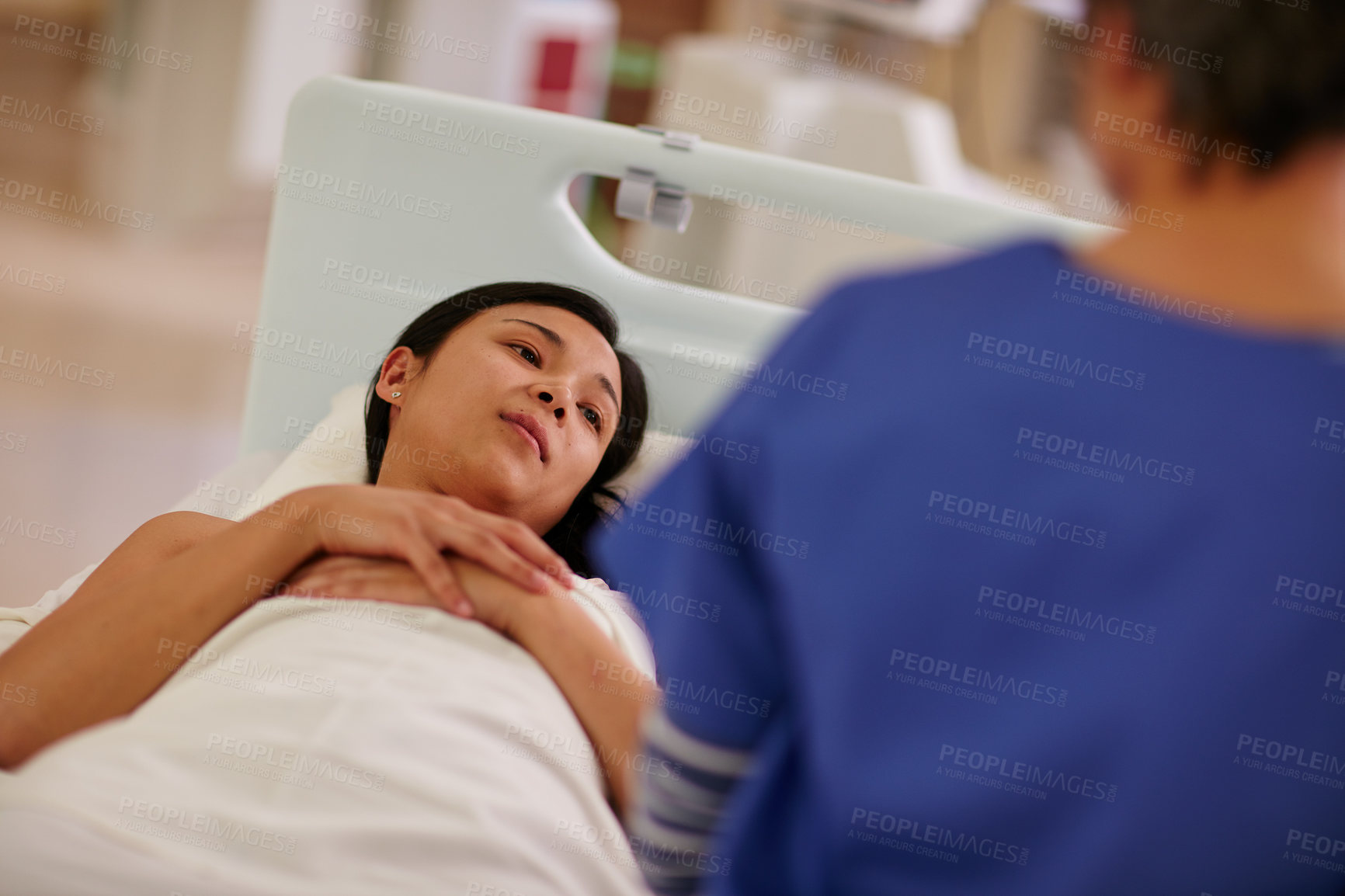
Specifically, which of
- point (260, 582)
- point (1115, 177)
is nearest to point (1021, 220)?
point (1115, 177)

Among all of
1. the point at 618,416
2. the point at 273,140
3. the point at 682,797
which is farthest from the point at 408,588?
the point at 273,140

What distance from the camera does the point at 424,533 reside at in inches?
45.7

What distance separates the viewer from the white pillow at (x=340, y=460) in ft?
4.53

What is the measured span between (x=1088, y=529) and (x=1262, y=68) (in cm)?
25

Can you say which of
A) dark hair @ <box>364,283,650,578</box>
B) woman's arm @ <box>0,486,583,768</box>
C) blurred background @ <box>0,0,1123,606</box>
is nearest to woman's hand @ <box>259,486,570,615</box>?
woman's arm @ <box>0,486,583,768</box>

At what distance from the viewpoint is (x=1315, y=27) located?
2.05 feet

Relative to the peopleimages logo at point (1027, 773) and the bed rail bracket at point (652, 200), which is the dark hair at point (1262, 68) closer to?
the peopleimages logo at point (1027, 773)

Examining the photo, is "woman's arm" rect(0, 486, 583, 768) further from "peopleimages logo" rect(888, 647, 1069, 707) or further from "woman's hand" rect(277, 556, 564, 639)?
"peopleimages logo" rect(888, 647, 1069, 707)

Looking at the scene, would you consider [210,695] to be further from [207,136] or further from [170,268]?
[207,136]

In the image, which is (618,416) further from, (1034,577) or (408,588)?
(1034,577)

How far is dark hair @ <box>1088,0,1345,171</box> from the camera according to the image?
24.6 inches

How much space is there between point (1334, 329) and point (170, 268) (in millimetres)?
3777

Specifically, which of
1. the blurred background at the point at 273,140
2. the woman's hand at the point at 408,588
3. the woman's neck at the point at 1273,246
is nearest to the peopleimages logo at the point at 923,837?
the woman's neck at the point at 1273,246

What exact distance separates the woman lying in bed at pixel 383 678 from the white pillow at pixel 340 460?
4cm
